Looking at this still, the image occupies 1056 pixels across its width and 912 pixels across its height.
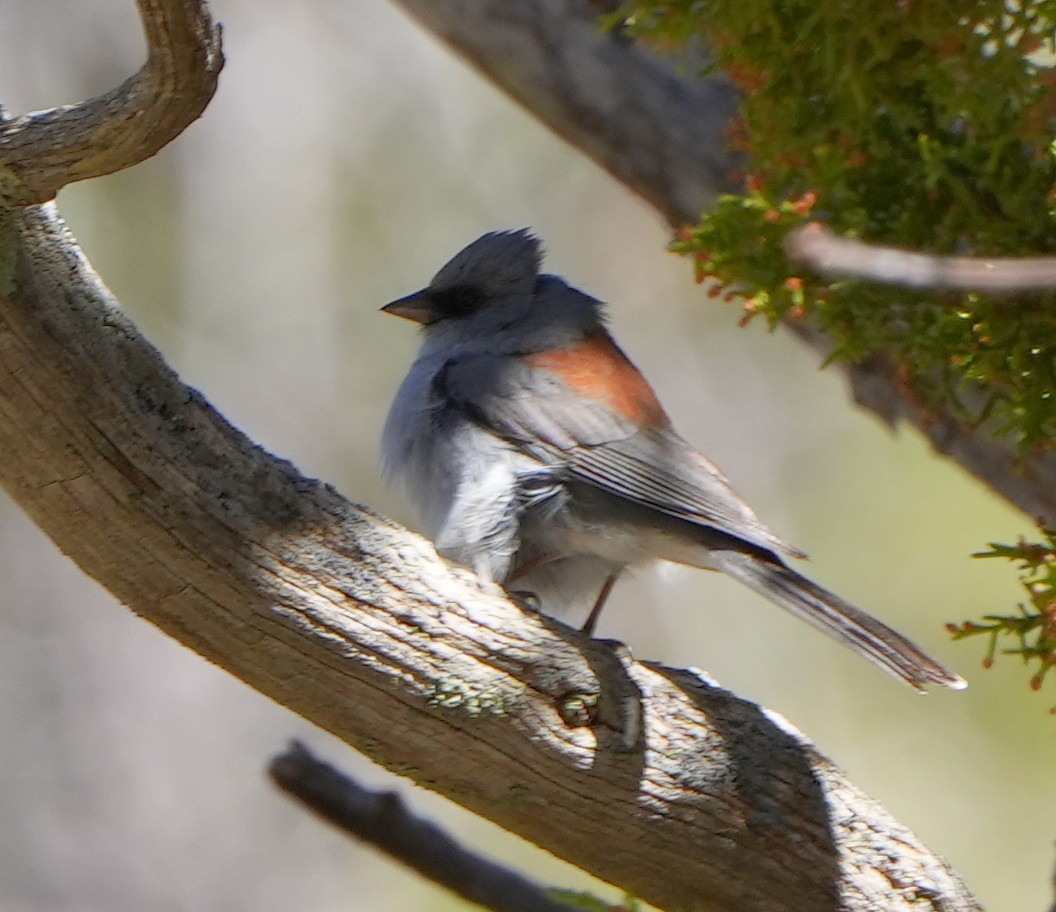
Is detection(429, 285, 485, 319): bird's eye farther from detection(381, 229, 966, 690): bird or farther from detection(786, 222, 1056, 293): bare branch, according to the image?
detection(786, 222, 1056, 293): bare branch

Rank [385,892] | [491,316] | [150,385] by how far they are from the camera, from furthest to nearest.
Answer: [385,892] < [491,316] < [150,385]

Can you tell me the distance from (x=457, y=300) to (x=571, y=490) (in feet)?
3.22

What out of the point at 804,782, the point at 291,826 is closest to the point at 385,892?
the point at 291,826

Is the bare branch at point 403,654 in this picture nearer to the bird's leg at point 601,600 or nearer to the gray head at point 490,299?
the bird's leg at point 601,600

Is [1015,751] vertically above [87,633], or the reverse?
[1015,751]

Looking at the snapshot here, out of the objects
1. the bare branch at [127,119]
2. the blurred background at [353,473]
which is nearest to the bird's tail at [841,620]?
the bare branch at [127,119]

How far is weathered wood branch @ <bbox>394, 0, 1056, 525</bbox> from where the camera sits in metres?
4.42

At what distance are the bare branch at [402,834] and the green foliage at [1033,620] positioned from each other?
1.30 metres

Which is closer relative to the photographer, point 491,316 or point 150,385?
point 150,385

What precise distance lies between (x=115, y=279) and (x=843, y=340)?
588 cm

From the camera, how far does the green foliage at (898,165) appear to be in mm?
2670

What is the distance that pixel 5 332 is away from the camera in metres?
2.26

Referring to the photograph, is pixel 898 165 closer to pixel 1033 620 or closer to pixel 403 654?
pixel 1033 620

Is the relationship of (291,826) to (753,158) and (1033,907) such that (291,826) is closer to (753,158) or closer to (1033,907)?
(1033,907)
